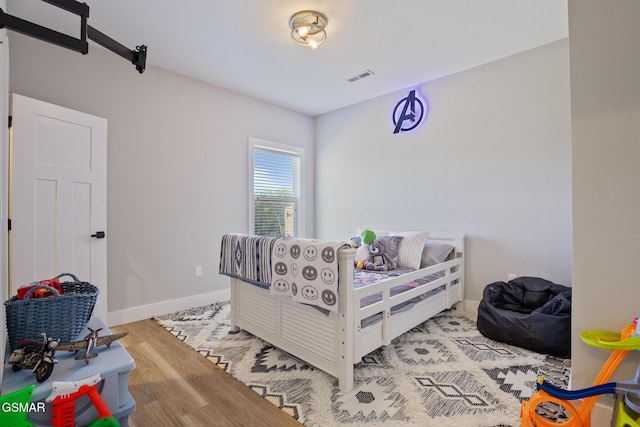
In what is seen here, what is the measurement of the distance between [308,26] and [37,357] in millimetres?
2446

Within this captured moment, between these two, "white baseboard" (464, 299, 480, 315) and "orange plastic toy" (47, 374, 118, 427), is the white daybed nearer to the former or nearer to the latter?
"white baseboard" (464, 299, 480, 315)

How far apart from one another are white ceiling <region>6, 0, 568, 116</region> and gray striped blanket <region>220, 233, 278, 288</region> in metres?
1.71

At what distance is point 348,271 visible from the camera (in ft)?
5.74

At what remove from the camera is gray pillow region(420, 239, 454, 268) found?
300cm

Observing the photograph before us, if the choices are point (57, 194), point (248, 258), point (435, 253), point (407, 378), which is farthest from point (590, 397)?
point (57, 194)

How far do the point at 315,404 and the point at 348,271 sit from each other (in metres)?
0.76

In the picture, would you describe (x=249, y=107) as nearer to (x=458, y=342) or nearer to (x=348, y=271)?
(x=348, y=271)

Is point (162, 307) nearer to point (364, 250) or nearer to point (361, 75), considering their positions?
point (364, 250)

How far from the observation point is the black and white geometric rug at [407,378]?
1.57 m

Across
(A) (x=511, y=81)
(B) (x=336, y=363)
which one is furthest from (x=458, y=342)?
(A) (x=511, y=81)

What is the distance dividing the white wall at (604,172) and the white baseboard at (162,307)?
3250 millimetres

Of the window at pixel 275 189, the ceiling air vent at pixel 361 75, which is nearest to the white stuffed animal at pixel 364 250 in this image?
the window at pixel 275 189

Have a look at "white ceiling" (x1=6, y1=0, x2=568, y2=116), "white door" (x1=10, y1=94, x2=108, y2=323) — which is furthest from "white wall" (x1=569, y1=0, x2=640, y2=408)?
"white door" (x1=10, y1=94, x2=108, y2=323)

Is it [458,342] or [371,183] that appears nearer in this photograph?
[458,342]
